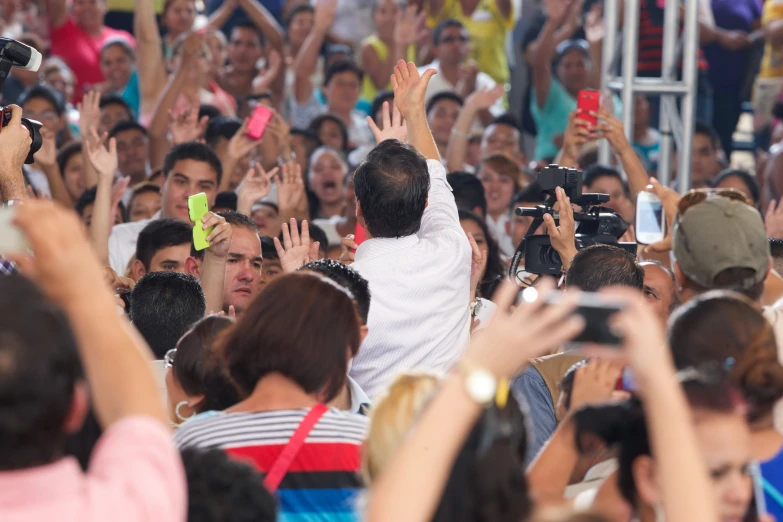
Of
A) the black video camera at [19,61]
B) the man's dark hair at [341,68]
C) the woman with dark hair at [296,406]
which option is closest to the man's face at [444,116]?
the man's dark hair at [341,68]

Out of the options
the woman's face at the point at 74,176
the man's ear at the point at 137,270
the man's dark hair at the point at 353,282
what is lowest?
the woman's face at the point at 74,176

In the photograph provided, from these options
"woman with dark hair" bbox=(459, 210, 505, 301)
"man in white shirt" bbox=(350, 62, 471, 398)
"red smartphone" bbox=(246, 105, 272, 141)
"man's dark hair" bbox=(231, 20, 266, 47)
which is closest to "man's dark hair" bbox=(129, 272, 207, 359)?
"man in white shirt" bbox=(350, 62, 471, 398)

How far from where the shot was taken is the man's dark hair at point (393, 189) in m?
3.55

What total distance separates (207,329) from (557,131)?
6056 mm

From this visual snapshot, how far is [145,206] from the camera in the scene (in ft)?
20.0

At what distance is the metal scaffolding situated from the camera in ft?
19.7

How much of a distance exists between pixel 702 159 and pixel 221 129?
310 centimetres

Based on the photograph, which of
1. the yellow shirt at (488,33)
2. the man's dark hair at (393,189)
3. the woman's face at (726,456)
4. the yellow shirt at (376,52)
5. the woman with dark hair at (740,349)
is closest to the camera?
the woman's face at (726,456)

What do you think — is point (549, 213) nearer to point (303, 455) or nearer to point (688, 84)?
point (303, 455)

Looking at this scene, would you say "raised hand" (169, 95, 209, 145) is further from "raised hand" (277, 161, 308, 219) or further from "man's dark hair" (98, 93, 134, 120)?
"man's dark hair" (98, 93, 134, 120)

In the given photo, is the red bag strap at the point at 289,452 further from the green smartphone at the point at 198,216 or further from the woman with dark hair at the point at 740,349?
the green smartphone at the point at 198,216

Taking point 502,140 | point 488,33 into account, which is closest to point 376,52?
point 488,33

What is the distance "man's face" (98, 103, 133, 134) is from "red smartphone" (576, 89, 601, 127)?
10.5ft

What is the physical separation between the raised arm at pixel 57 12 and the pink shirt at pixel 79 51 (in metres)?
0.03
